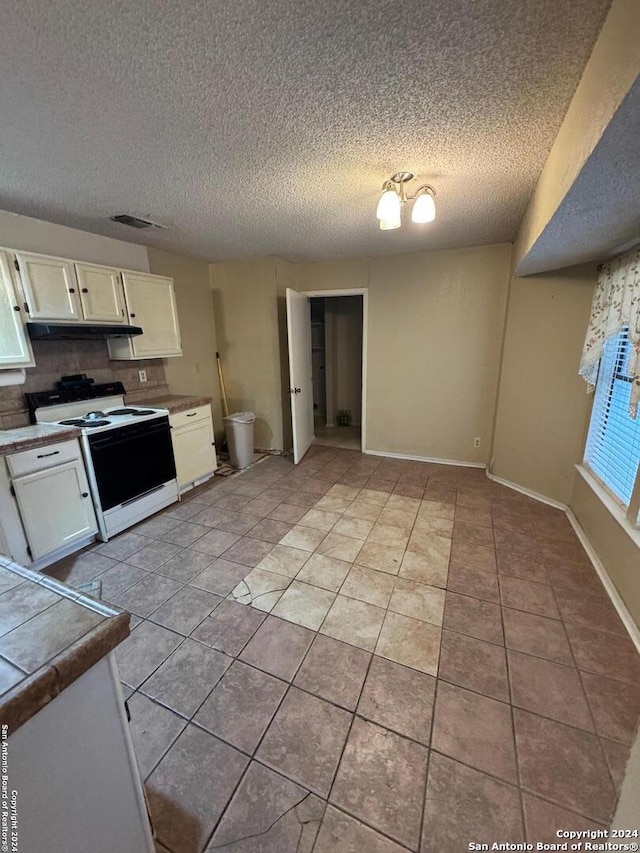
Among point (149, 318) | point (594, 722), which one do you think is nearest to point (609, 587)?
point (594, 722)

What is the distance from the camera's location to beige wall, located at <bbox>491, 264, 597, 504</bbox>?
107 inches

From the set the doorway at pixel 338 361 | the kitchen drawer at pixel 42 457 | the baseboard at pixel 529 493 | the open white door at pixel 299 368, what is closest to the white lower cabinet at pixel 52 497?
the kitchen drawer at pixel 42 457

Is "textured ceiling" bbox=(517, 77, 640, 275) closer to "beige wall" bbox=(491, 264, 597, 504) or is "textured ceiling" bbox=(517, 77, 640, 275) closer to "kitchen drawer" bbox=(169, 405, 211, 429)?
"beige wall" bbox=(491, 264, 597, 504)

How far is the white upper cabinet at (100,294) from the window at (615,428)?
383 centimetres

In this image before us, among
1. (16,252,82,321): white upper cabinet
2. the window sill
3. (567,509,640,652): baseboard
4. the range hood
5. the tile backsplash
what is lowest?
(567,509,640,652): baseboard

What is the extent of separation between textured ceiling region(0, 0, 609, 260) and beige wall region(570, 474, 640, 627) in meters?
2.16

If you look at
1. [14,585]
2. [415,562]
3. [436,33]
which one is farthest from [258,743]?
[436,33]

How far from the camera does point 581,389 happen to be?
8.96 feet

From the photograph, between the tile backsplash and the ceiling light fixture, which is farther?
the tile backsplash

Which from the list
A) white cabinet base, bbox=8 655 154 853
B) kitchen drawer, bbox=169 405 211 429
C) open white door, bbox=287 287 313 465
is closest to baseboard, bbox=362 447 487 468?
open white door, bbox=287 287 313 465

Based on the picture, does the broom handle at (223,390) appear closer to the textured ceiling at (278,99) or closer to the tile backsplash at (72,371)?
the tile backsplash at (72,371)

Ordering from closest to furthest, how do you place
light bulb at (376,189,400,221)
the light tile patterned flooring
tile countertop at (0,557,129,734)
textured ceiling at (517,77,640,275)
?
1. tile countertop at (0,557,129,734)
2. textured ceiling at (517,77,640,275)
3. the light tile patterned flooring
4. light bulb at (376,189,400,221)

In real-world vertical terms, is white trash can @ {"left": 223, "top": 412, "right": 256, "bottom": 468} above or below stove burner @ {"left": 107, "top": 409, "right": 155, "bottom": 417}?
below

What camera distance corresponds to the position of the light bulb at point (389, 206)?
183 cm
